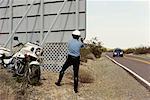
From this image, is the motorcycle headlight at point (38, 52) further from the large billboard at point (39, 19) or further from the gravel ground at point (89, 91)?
the large billboard at point (39, 19)

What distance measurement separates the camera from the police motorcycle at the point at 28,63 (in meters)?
13.4

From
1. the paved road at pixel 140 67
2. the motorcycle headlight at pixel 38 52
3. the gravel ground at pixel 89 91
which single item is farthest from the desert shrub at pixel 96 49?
the motorcycle headlight at pixel 38 52

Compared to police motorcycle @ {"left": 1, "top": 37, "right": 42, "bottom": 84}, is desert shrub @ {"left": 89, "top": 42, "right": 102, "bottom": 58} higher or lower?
lower

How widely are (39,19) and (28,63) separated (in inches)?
220

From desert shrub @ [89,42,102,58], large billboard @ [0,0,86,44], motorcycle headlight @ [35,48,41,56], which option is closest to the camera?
motorcycle headlight @ [35,48,41,56]

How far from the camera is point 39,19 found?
61.1 feet

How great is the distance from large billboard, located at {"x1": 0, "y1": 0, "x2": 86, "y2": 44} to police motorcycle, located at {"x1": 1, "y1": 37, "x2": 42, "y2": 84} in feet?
11.4

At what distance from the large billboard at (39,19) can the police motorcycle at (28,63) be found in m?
3.47

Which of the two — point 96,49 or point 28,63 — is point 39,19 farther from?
point 96,49

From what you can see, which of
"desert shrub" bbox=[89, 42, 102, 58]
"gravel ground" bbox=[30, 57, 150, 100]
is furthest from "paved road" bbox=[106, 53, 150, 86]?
"desert shrub" bbox=[89, 42, 102, 58]

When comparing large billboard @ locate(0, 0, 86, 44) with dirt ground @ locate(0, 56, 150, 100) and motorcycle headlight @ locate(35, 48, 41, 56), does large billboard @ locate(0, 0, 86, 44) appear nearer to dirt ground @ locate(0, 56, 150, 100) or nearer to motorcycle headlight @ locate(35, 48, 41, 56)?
dirt ground @ locate(0, 56, 150, 100)

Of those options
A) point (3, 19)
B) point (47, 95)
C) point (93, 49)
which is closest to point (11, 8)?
point (3, 19)

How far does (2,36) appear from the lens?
19.4m

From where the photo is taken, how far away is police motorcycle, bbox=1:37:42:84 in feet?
44.0
